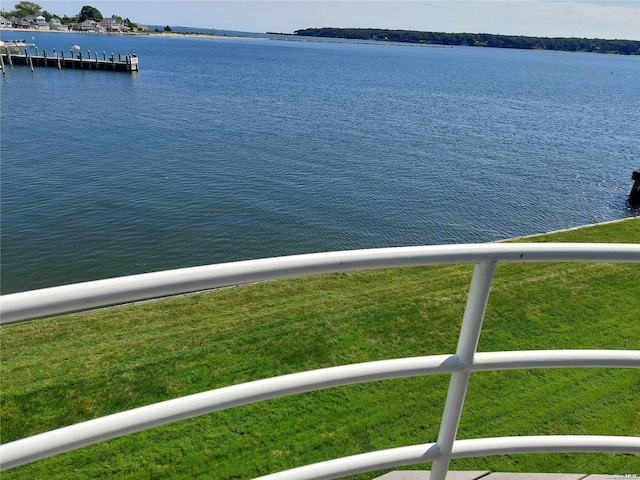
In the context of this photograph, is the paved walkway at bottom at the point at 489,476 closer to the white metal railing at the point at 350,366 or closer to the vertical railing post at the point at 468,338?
the white metal railing at the point at 350,366

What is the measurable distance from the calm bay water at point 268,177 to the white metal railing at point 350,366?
39.8ft

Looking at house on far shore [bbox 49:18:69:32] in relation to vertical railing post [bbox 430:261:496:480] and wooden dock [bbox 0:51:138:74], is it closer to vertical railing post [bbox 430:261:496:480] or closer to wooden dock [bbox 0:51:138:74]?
wooden dock [bbox 0:51:138:74]

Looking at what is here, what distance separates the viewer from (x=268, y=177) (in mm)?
20328

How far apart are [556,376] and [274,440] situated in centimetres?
245

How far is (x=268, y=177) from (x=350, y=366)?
1955 centimetres

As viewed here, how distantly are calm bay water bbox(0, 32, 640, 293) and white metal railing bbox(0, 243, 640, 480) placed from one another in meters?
12.1

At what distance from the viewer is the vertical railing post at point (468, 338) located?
110cm

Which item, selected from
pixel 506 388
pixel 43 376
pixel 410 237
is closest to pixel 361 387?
pixel 506 388

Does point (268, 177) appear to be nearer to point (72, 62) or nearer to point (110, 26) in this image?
point (72, 62)

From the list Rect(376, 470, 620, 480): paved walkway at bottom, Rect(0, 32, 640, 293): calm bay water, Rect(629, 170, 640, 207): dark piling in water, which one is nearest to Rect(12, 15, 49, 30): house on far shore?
Rect(0, 32, 640, 293): calm bay water

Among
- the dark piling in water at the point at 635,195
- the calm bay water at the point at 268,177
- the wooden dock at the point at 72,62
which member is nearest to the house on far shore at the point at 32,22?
the wooden dock at the point at 72,62

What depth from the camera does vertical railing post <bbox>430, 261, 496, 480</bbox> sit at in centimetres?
110

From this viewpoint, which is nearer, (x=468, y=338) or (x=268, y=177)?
(x=468, y=338)

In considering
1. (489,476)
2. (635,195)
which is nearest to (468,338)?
(489,476)
